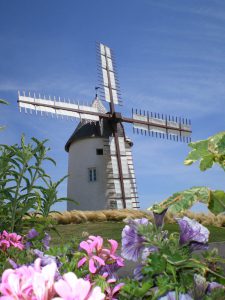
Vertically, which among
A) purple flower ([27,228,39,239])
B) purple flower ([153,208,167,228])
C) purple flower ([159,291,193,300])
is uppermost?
purple flower ([27,228,39,239])

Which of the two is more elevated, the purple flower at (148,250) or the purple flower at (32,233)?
the purple flower at (32,233)

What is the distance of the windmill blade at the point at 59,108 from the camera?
70.9 ft

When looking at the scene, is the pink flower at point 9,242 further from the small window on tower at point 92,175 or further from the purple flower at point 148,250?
the small window on tower at point 92,175

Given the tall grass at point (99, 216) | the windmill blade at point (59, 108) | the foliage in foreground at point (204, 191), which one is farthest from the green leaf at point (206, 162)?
the windmill blade at point (59, 108)

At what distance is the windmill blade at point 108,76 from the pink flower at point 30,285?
23.9 meters

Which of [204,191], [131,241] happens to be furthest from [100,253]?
[204,191]

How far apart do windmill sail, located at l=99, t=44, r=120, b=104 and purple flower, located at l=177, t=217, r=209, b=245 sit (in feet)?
76.2

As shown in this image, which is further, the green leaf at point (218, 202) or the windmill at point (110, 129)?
the windmill at point (110, 129)

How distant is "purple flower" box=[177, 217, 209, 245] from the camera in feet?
5.63

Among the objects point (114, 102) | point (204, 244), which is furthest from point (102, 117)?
point (204, 244)

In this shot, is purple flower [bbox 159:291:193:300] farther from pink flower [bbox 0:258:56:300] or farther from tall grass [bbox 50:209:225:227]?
tall grass [bbox 50:209:225:227]

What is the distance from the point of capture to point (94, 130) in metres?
24.7

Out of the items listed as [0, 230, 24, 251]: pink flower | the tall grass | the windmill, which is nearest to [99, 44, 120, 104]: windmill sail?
the windmill

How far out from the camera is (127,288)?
58.0 inches
